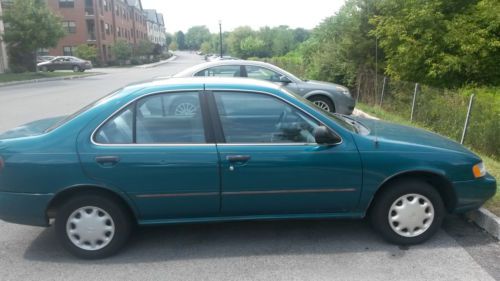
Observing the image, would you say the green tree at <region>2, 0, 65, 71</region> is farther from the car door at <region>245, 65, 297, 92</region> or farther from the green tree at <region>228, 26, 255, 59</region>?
the green tree at <region>228, 26, 255, 59</region>

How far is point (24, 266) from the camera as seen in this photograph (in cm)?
362

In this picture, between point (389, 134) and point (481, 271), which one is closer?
point (481, 271)

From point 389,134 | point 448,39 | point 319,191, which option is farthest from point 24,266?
point 448,39

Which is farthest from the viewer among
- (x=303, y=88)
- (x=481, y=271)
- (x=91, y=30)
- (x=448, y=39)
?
(x=91, y=30)

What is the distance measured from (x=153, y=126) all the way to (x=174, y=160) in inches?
15.3

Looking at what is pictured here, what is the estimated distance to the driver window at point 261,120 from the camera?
12.3ft

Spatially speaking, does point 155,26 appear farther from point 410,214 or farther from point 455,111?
point 410,214

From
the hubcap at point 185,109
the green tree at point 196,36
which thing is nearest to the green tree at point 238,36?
the hubcap at point 185,109

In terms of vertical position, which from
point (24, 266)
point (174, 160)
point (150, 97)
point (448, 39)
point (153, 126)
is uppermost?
point (448, 39)

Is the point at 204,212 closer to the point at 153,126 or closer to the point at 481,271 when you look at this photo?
the point at 153,126

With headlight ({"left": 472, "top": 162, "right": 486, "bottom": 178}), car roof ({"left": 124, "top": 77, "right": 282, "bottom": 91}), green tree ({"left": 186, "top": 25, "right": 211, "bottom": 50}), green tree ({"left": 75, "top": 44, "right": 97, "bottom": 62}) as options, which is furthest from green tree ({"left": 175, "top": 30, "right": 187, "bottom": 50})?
headlight ({"left": 472, "top": 162, "right": 486, "bottom": 178})

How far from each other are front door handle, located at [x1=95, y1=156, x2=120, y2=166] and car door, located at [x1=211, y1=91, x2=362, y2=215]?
0.88 m

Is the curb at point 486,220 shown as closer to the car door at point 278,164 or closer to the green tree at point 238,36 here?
the car door at point 278,164

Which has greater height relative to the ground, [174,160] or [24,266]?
[174,160]
